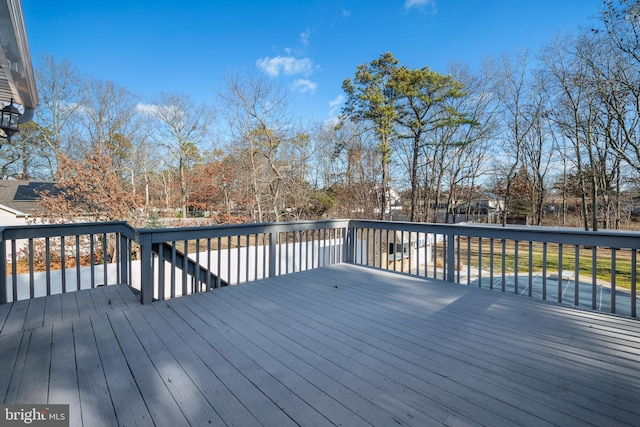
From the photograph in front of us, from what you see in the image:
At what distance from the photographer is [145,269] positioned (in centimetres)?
303

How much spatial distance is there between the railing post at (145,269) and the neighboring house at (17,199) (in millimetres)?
11445

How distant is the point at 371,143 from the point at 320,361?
14007 millimetres

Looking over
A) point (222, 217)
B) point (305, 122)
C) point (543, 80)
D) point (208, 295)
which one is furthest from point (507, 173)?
point (208, 295)

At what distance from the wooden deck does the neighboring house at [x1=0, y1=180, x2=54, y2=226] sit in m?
12.1

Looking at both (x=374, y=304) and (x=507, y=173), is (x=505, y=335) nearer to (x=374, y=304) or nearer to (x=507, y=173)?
(x=374, y=304)

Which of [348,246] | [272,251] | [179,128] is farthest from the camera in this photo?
[179,128]

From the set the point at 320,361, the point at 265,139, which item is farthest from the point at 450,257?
the point at 265,139

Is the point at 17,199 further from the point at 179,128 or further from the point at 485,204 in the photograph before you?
the point at 485,204

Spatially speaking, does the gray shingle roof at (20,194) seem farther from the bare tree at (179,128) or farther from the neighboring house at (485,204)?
the neighboring house at (485,204)

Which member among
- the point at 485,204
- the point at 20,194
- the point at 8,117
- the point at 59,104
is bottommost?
the point at 485,204

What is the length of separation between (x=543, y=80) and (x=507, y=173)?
5.34m

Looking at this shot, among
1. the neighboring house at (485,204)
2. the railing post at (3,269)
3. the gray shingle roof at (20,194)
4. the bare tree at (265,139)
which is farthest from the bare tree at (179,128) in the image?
the neighboring house at (485,204)

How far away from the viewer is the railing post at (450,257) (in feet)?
12.9

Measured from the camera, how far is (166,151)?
17.2 meters
